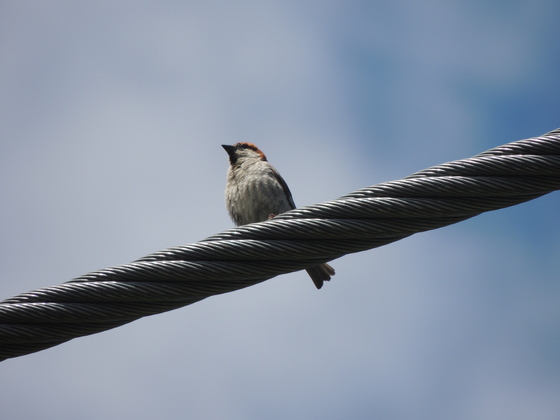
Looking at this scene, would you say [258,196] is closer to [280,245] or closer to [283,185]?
[283,185]

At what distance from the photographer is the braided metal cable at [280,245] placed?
2.53 meters

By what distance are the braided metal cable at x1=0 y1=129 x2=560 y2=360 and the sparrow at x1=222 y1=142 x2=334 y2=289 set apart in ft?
12.7

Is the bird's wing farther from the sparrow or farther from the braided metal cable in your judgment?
the braided metal cable

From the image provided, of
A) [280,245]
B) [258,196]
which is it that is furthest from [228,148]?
[280,245]

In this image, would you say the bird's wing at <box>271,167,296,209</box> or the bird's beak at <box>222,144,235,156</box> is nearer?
the bird's wing at <box>271,167,296,209</box>

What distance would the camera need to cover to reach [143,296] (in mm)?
2568

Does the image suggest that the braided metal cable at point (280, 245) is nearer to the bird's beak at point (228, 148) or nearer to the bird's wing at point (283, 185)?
the bird's wing at point (283, 185)

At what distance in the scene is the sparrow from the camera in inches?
270

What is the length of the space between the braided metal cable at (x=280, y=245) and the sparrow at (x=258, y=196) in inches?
152

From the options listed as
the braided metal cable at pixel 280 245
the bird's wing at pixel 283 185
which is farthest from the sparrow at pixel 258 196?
the braided metal cable at pixel 280 245

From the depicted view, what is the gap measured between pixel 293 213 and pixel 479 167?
79cm

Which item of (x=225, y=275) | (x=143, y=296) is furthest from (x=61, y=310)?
(x=225, y=275)

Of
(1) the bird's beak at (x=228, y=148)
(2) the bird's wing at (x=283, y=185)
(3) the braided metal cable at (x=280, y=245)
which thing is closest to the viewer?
(3) the braided metal cable at (x=280, y=245)

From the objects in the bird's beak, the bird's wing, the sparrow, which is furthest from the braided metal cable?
the bird's beak
